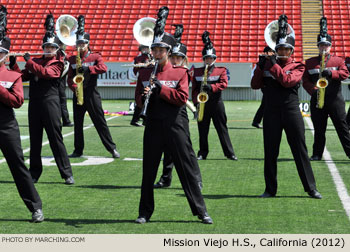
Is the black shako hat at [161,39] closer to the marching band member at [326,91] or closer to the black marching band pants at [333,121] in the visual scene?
the marching band member at [326,91]

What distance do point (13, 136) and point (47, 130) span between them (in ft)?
7.62

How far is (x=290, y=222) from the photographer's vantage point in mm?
6074

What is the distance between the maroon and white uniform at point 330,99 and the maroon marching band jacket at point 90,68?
2.97 m

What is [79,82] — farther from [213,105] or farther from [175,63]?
[175,63]

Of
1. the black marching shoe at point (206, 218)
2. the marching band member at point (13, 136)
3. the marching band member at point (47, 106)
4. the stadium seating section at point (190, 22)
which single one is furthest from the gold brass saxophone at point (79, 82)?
the stadium seating section at point (190, 22)

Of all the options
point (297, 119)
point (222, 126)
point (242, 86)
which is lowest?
point (242, 86)

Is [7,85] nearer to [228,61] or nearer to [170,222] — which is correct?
[170,222]

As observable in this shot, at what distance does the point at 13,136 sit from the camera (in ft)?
19.9

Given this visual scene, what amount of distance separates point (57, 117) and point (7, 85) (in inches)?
97.3

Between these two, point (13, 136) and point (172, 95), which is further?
point (13, 136)

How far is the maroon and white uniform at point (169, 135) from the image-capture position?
596 cm

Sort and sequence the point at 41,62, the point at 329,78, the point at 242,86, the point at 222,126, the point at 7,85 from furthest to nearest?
the point at 242,86, the point at 222,126, the point at 329,78, the point at 41,62, the point at 7,85

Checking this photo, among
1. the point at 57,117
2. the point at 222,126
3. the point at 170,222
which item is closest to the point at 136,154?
the point at 222,126

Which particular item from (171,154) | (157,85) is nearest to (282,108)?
(171,154)
